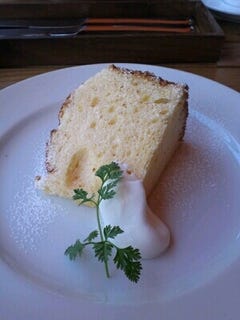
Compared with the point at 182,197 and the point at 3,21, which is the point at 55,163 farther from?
the point at 3,21

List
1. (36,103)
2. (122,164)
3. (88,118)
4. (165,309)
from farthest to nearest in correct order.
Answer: (36,103) < (88,118) < (122,164) < (165,309)

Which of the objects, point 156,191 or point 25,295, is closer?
point 25,295

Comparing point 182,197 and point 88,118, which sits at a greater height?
point 88,118

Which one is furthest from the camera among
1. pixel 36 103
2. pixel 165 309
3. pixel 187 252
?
pixel 36 103

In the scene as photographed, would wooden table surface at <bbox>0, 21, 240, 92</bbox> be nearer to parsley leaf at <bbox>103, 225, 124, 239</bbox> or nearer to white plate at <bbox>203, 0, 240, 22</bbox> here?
white plate at <bbox>203, 0, 240, 22</bbox>

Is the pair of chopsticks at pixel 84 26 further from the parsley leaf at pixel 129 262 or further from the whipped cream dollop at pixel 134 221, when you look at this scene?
the parsley leaf at pixel 129 262

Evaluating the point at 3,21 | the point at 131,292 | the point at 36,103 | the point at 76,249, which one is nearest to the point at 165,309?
the point at 131,292

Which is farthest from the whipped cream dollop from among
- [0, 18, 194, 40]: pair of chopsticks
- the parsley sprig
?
[0, 18, 194, 40]: pair of chopsticks
